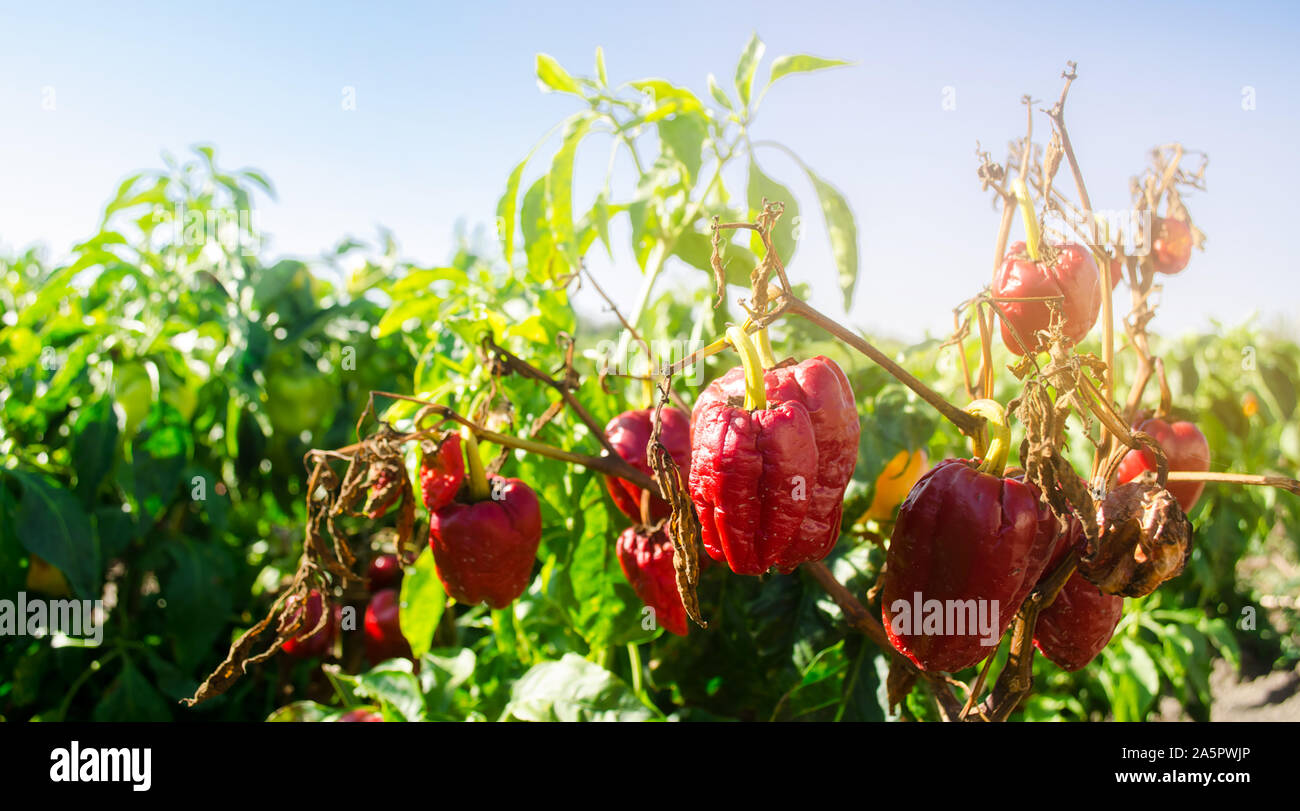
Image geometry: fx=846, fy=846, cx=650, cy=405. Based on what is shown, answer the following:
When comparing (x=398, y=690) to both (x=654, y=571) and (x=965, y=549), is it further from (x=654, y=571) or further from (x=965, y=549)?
(x=965, y=549)

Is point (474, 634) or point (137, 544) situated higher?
point (137, 544)

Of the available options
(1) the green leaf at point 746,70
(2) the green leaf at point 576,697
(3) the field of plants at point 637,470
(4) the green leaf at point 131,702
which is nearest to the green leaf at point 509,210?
(3) the field of plants at point 637,470

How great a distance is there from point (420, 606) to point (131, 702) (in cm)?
93

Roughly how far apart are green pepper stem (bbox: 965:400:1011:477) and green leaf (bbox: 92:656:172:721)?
1799 millimetres

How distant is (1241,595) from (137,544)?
11.1 ft

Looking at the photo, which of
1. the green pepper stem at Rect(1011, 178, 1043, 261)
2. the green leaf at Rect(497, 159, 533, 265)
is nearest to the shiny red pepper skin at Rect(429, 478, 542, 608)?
the green leaf at Rect(497, 159, 533, 265)

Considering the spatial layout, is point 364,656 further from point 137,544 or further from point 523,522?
point 523,522

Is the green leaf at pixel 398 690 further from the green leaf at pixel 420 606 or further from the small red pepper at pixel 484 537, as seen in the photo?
the small red pepper at pixel 484 537

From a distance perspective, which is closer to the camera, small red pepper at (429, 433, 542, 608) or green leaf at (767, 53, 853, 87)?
small red pepper at (429, 433, 542, 608)

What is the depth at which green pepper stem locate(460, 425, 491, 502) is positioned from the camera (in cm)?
93

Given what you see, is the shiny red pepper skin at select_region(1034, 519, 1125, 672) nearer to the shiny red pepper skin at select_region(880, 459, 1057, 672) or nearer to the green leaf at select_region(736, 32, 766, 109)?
the shiny red pepper skin at select_region(880, 459, 1057, 672)

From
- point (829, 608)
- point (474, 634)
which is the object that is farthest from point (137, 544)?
point (829, 608)

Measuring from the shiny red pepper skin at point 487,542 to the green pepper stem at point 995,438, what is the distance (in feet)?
1.65
